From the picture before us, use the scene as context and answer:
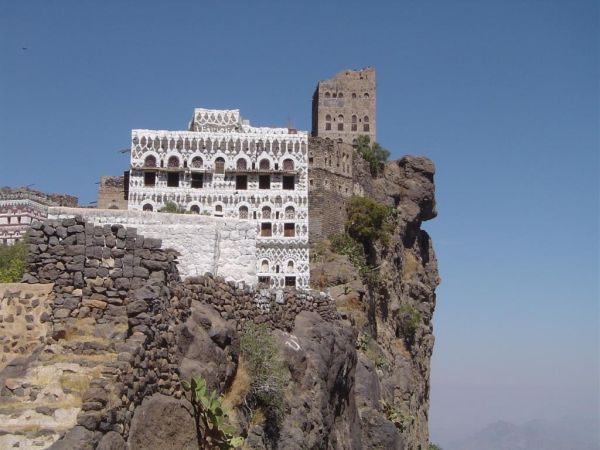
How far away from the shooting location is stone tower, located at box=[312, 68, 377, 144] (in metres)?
81.9

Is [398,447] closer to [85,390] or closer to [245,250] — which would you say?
[245,250]

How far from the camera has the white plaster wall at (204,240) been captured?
2222 cm

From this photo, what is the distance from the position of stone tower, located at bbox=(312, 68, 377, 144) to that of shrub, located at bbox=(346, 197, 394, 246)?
24.0 meters

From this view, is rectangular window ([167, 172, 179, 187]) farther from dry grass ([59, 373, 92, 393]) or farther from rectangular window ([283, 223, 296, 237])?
dry grass ([59, 373, 92, 393])

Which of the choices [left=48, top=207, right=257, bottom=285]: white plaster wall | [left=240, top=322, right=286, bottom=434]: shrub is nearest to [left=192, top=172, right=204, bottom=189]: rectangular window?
[left=48, top=207, right=257, bottom=285]: white plaster wall

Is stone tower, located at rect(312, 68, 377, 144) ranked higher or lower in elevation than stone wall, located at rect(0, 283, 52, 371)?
higher

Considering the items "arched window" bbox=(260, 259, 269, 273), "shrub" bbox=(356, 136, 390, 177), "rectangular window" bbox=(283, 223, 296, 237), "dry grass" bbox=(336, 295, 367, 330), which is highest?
"shrub" bbox=(356, 136, 390, 177)

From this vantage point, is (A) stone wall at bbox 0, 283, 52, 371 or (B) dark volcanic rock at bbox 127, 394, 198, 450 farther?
(A) stone wall at bbox 0, 283, 52, 371

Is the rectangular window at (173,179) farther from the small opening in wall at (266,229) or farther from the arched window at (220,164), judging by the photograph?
the small opening in wall at (266,229)

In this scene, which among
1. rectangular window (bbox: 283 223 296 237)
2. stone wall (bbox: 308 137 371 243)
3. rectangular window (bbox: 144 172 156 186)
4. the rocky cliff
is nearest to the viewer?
the rocky cliff

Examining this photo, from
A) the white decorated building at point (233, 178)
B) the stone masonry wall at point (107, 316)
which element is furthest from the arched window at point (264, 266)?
the stone masonry wall at point (107, 316)

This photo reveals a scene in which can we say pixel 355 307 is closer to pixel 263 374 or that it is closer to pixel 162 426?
pixel 263 374

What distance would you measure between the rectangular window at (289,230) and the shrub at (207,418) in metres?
37.9

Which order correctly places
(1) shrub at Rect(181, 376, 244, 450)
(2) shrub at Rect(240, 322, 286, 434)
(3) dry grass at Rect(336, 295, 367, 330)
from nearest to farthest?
(1) shrub at Rect(181, 376, 244, 450) → (2) shrub at Rect(240, 322, 286, 434) → (3) dry grass at Rect(336, 295, 367, 330)
